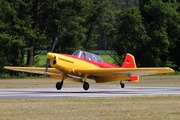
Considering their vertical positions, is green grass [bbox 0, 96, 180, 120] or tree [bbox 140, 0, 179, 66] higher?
tree [bbox 140, 0, 179, 66]

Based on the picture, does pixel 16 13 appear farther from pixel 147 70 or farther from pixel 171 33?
pixel 147 70

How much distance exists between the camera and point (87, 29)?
56500 millimetres

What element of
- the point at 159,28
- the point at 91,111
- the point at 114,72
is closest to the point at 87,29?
the point at 159,28

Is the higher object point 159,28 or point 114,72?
point 159,28

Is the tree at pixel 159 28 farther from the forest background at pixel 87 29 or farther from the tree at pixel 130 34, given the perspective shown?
the tree at pixel 130 34

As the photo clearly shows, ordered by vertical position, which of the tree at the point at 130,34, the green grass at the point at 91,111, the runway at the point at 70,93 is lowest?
the runway at the point at 70,93

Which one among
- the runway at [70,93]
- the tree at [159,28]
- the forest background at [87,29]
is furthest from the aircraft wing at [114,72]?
the tree at [159,28]

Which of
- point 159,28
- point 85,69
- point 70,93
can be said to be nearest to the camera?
point 70,93

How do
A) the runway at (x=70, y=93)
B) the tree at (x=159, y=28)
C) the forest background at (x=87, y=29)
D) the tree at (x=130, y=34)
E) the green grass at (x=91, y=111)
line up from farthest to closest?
the tree at (x=159, y=28), the tree at (x=130, y=34), the forest background at (x=87, y=29), the runway at (x=70, y=93), the green grass at (x=91, y=111)

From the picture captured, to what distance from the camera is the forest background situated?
1964 inches

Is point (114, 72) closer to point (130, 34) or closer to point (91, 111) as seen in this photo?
point (91, 111)

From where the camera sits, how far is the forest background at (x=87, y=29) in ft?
164

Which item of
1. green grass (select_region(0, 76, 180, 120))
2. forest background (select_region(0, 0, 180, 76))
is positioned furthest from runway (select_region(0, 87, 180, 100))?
forest background (select_region(0, 0, 180, 76))

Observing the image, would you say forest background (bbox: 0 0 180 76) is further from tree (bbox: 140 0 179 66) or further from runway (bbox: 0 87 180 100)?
runway (bbox: 0 87 180 100)
